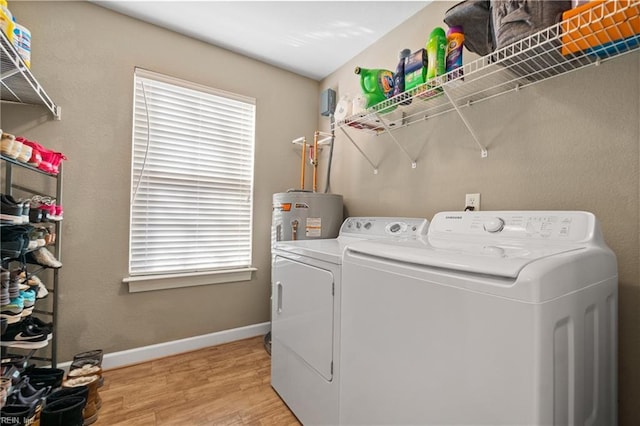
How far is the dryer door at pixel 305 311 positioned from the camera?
4.12 feet

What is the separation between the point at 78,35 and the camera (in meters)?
1.80

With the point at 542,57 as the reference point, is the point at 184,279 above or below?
below

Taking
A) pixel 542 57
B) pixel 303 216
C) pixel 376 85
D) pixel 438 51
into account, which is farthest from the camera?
pixel 303 216

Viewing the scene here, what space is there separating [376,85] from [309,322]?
1.37m

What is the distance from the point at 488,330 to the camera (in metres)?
0.67

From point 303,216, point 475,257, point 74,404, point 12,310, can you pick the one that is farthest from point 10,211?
point 475,257

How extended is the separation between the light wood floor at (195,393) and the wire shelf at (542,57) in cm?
181

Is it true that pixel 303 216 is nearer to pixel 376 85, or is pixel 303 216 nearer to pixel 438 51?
pixel 376 85

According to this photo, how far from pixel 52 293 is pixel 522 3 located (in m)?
2.74

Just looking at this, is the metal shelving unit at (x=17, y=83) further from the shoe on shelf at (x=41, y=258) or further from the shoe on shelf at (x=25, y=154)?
the shoe on shelf at (x=41, y=258)

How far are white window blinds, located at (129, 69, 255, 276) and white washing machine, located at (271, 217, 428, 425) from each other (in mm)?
867

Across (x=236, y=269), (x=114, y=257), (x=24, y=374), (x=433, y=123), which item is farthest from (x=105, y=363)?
(x=433, y=123)

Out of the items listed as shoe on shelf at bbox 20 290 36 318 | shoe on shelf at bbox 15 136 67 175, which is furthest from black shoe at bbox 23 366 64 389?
shoe on shelf at bbox 15 136 67 175

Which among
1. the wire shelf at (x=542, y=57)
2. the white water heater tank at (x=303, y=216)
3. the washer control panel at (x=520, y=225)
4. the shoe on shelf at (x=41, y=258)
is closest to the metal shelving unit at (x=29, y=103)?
the shoe on shelf at (x=41, y=258)
